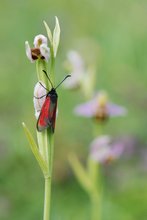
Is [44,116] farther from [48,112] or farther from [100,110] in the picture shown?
[100,110]

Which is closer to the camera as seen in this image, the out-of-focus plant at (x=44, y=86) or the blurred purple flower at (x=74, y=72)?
the out-of-focus plant at (x=44, y=86)

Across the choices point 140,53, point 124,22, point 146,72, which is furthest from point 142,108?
point 124,22

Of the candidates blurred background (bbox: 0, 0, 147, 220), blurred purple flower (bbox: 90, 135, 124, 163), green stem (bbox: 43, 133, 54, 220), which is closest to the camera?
green stem (bbox: 43, 133, 54, 220)

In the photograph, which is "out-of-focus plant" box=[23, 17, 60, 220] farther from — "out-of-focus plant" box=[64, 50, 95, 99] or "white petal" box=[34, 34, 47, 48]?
"out-of-focus plant" box=[64, 50, 95, 99]

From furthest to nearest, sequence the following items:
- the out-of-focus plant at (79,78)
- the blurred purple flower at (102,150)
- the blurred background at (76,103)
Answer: the blurred background at (76,103), the out-of-focus plant at (79,78), the blurred purple flower at (102,150)

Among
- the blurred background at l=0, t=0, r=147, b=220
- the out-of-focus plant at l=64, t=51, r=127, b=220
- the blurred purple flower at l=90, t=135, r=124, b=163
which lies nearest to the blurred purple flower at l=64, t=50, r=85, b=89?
the out-of-focus plant at l=64, t=51, r=127, b=220

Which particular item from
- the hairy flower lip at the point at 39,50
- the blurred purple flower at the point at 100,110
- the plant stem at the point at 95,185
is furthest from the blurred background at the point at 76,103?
the hairy flower lip at the point at 39,50

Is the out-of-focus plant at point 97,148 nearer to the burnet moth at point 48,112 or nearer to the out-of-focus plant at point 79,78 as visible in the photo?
the out-of-focus plant at point 79,78
